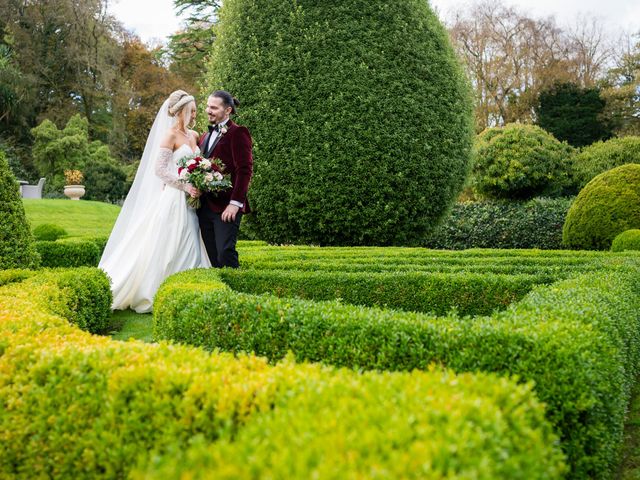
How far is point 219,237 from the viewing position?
656 cm

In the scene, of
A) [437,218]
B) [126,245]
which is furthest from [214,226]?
[437,218]

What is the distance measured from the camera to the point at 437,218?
11789mm

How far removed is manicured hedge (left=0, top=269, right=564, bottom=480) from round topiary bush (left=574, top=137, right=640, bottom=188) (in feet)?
73.7

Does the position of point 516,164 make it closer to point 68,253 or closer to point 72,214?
point 72,214

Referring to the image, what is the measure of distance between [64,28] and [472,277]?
36088 mm

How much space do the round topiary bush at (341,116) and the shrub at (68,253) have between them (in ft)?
10.5

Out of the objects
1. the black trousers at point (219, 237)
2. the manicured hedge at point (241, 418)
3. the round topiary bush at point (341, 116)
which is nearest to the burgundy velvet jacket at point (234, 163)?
the black trousers at point (219, 237)

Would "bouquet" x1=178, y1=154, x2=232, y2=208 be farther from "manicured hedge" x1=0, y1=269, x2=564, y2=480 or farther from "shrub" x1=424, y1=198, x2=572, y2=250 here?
"shrub" x1=424, y1=198, x2=572, y2=250

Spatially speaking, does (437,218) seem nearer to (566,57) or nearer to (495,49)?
(495,49)

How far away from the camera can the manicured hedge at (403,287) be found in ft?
18.0

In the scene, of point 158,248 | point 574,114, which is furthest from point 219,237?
point 574,114

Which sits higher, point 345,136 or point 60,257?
point 345,136

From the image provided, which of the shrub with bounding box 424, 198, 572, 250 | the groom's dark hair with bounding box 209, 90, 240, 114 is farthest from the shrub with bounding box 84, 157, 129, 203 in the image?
the groom's dark hair with bounding box 209, 90, 240, 114

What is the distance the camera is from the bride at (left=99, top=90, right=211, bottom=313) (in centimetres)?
662
